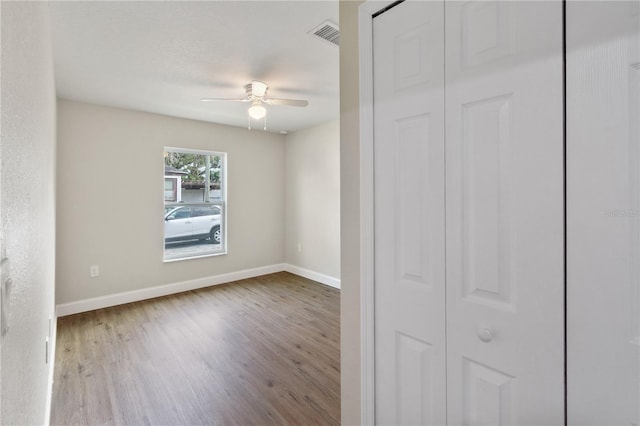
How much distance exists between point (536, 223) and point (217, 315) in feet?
11.1

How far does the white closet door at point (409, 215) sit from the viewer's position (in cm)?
113

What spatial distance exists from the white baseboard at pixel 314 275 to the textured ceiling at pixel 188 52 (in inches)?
100.0

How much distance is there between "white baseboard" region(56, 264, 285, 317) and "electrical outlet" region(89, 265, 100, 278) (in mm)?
282

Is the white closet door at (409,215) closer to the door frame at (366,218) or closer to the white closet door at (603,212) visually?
the door frame at (366,218)

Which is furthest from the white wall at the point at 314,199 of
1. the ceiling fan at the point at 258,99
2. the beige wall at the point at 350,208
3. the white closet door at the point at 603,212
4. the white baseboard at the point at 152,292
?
the white closet door at the point at 603,212

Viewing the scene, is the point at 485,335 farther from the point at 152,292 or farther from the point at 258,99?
the point at 152,292

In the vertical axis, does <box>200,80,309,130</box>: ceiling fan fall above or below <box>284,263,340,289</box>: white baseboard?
above

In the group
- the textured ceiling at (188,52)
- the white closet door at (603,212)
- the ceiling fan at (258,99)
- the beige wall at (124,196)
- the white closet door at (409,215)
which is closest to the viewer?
the white closet door at (603,212)

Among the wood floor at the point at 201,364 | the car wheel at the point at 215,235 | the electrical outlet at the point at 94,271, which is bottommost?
the wood floor at the point at 201,364

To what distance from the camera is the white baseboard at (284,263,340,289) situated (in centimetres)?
468

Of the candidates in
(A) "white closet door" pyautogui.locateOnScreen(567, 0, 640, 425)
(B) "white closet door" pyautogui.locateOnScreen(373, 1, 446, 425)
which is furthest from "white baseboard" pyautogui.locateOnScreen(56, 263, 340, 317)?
(A) "white closet door" pyautogui.locateOnScreen(567, 0, 640, 425)

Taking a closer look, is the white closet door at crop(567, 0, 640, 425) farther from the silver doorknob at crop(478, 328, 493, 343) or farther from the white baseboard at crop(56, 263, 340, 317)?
the white baseboard at crop(56, 263, 340, 317)

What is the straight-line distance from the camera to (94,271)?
3730mm

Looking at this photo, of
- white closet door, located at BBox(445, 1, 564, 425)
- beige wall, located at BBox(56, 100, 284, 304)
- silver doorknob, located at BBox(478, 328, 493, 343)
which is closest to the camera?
white closet door, located at BBox(445, 1, 564, 425)
